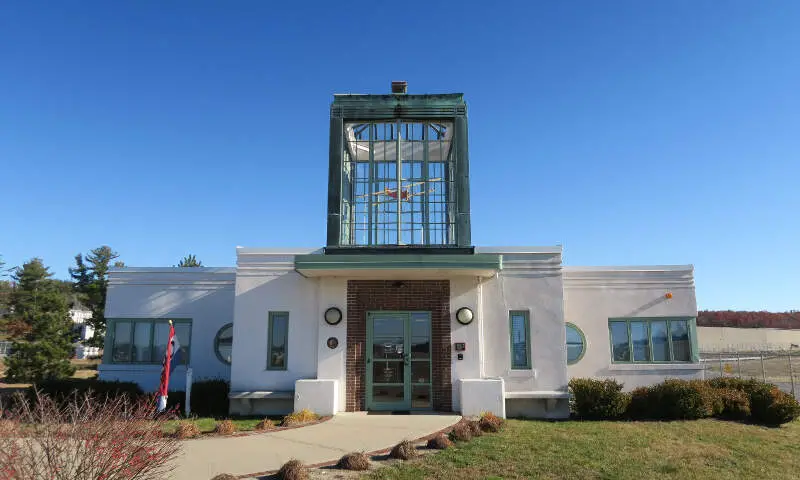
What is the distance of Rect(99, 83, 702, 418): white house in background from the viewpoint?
1241cm

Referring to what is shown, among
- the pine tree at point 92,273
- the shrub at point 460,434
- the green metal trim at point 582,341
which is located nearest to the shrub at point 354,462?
the shrub at point 460,434

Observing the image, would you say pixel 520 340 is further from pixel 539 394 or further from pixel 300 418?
pixel 300 418

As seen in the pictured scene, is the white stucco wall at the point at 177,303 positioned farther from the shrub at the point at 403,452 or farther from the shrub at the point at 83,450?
the shrub at the point at 83,450

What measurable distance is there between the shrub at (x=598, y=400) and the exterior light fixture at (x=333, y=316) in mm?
5809

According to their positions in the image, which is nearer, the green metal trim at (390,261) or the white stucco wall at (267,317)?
the green metal trim at (390,261)

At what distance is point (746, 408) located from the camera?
12203mm

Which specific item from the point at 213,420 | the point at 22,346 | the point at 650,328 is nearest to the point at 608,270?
the point at 650,328

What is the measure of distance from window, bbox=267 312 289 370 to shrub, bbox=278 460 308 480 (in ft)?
19.0

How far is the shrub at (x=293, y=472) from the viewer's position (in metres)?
7.00

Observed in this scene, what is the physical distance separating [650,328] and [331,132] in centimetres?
1015

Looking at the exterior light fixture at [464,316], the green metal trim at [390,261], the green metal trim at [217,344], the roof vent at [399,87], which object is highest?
the roof vent at [399,87]

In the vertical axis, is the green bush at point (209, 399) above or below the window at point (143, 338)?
below

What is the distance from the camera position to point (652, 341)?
14719 millimetres

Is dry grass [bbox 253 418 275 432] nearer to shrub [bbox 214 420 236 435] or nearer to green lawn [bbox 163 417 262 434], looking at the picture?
green lawn [bbox 163 417 262 434]
